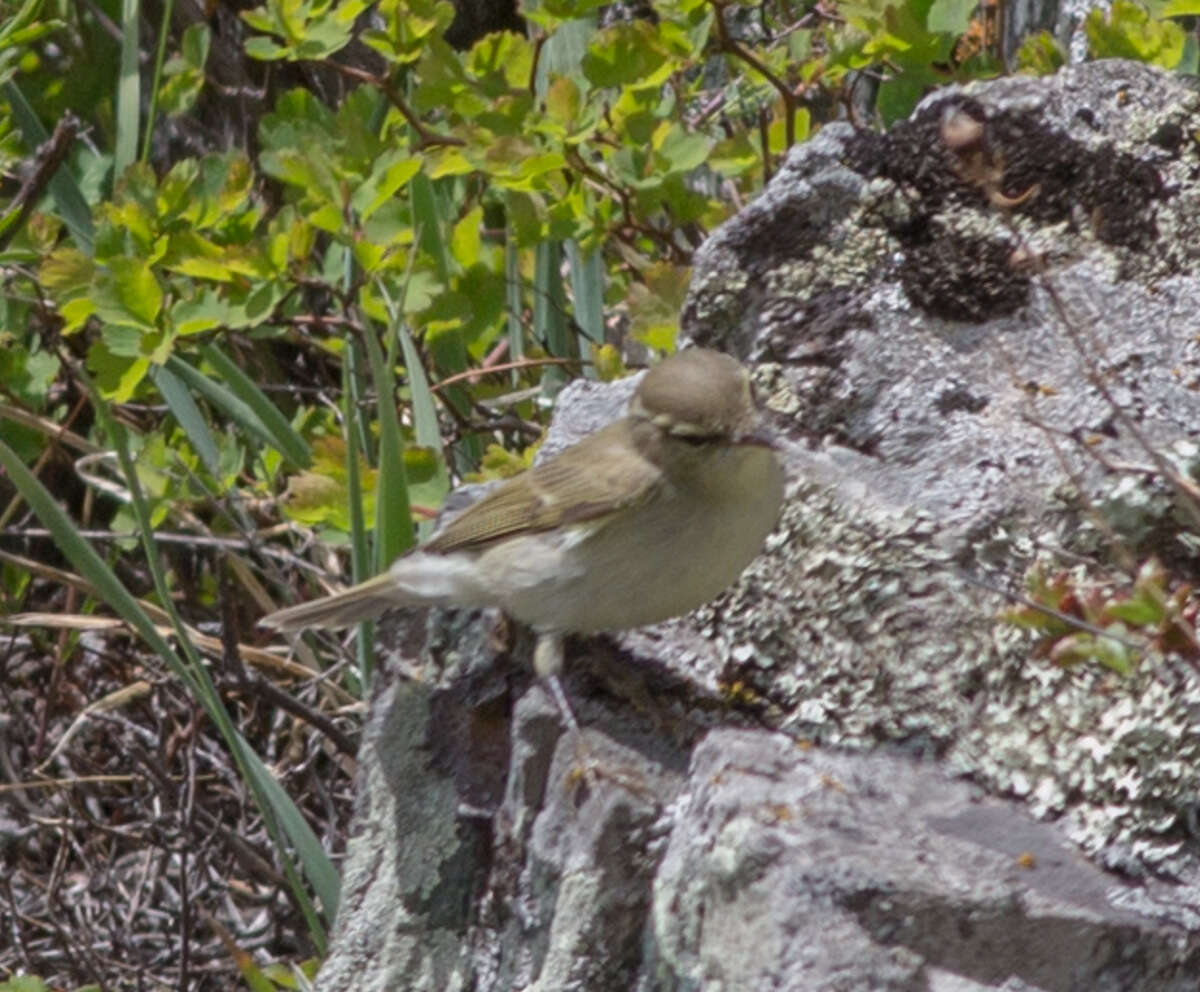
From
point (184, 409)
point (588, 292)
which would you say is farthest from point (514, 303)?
point (184, 409)

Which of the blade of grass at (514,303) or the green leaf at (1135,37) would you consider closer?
the green leaf at (1135,37)

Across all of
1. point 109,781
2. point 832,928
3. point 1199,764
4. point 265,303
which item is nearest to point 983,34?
point 265,303

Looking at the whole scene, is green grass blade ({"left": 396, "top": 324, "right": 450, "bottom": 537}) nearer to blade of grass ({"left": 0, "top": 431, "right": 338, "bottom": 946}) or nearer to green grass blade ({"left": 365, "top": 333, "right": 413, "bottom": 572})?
green grass blade ({"left": 365, "top": 333, "right": 413, "bottom": 572})

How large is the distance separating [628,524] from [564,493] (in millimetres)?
135

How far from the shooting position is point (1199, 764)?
97.5 inches

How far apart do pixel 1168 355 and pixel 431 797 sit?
1.46m

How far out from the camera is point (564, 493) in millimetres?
3180

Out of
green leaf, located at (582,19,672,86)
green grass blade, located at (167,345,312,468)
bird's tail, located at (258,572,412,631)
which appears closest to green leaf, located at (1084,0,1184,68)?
green leaf, located at (582,19,672,86)

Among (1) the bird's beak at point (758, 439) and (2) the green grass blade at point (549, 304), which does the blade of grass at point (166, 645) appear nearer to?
(1) the bird's beak at point (758, 439)

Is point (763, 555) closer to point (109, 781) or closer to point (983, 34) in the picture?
point (983, 34)

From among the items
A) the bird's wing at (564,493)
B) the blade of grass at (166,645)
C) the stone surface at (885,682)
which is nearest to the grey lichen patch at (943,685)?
the stone surface at (885,682)

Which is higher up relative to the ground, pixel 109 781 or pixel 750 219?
pixel 750 219

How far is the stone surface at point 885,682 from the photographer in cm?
243

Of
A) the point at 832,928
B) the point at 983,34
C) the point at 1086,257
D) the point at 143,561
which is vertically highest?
the point at 983,34
